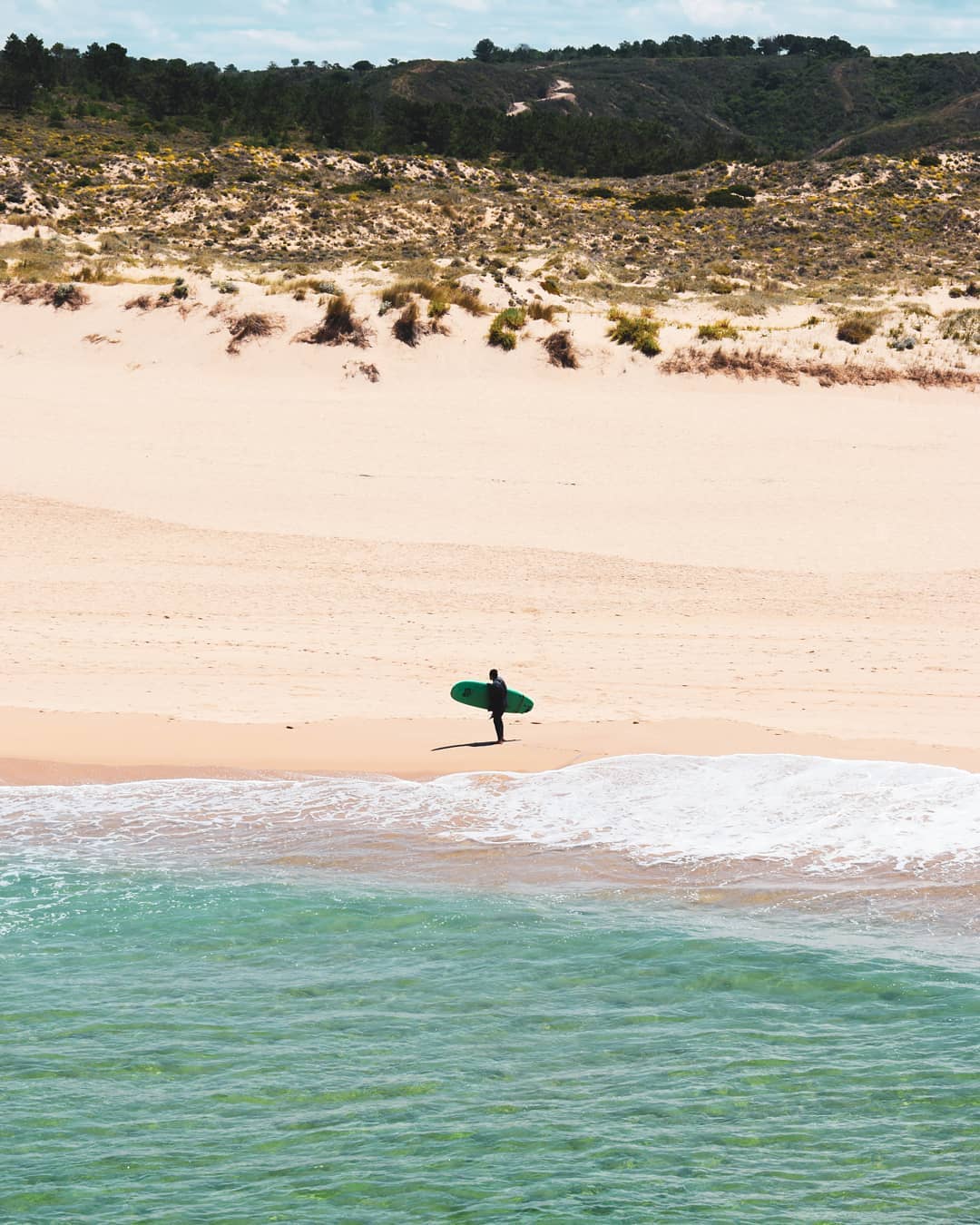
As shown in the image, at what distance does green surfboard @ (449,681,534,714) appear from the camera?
1376 cm

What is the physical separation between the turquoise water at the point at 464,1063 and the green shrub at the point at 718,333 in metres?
23.1

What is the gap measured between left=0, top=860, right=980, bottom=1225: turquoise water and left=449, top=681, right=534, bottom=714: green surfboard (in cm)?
362

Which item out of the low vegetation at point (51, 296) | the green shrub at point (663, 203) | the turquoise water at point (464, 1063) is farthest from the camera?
the green shrub at point (663, 203)

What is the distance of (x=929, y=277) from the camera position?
42125 millimetres

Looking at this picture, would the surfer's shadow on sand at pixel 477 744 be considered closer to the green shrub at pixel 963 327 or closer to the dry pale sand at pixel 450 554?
the dry pale sand at pixel 450 554

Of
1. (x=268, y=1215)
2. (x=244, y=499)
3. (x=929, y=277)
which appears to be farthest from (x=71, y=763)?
(x=929, y=277)

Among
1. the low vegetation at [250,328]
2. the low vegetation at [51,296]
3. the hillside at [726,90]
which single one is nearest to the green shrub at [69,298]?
the low vegetation at [51,296]

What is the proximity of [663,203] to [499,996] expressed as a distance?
169 ft

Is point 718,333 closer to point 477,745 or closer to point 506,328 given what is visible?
point 506,328

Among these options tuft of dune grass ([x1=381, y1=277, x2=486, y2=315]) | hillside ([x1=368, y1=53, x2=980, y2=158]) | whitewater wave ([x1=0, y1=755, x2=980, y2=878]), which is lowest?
whitewater wave ([x1=0, y1=755, x2=980, y2=878])

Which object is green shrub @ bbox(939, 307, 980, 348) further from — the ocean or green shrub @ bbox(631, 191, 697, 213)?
the ocean

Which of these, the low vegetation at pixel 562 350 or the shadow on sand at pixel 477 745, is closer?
the shadow on sand at pixel 477 745

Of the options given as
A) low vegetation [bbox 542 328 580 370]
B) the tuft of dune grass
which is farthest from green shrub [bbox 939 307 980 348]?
the tuft of dune grass

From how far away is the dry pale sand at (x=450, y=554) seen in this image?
46.0 ft
